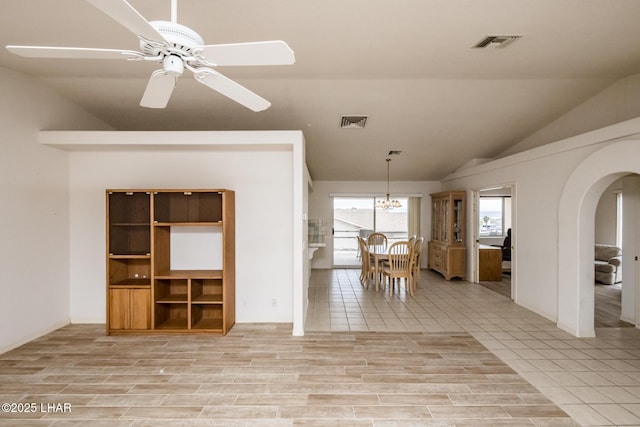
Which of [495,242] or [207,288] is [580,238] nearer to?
[207,288]

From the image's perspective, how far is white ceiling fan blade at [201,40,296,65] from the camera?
153 centimetres

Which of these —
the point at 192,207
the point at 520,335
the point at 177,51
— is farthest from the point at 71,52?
the point at 520,335

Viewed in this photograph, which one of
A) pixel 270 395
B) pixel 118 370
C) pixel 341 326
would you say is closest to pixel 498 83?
pixel 341 326

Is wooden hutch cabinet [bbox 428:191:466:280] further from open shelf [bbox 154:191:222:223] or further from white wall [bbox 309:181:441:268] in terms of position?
open shelf [bbox 154:191:222:223]

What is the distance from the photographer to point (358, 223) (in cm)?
935

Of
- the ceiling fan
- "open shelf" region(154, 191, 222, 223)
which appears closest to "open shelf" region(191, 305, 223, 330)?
"open shelf" region(154, 191, 222, 223)

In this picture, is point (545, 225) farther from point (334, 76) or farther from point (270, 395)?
point (270, 395)

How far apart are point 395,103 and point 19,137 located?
447 cm

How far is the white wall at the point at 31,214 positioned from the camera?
335cm

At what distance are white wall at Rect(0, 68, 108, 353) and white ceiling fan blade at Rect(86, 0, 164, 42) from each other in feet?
10.3

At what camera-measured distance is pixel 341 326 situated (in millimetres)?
4117

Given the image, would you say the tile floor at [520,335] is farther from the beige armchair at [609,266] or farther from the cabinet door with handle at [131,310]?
the beige armchair at [609,266]

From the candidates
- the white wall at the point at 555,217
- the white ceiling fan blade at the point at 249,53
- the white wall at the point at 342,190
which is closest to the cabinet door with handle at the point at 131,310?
the white ceiling fan blade at the point at 249,53

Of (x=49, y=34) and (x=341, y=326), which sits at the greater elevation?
(x=49, y=34)
